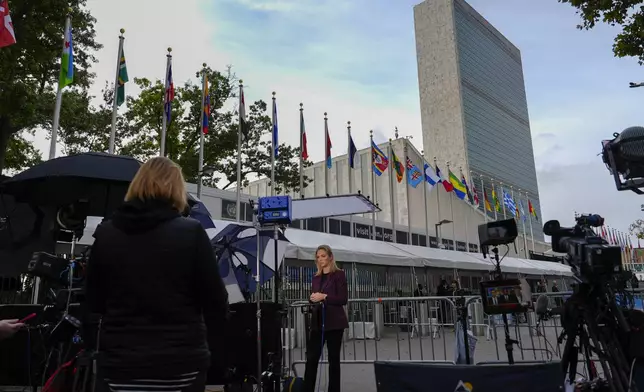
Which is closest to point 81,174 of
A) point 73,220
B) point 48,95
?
point 73,220

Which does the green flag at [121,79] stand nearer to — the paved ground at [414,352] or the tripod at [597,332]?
the paved ground at [414,352]

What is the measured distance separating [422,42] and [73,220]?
72.7 metres

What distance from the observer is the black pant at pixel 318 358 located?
16.1ft

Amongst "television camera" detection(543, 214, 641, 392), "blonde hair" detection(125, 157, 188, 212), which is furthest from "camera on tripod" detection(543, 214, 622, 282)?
"blonde hair" detection(125, 157, 188, 212)

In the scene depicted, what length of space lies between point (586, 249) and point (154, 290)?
3.04 meters

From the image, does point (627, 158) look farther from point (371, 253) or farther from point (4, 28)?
point (4, 28)

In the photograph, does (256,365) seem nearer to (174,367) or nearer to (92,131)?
(174,367)

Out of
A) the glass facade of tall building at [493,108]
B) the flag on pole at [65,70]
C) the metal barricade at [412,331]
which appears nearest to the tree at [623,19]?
the metal barricade at [412,331]

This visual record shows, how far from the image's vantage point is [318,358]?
501cm

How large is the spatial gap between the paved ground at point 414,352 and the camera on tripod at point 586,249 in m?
2.33

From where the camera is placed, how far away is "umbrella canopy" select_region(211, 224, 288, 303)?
7.58 metres

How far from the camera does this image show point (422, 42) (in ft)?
232

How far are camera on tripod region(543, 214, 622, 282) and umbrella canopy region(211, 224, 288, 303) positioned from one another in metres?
4.55

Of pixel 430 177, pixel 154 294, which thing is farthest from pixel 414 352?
pixel 430 177
